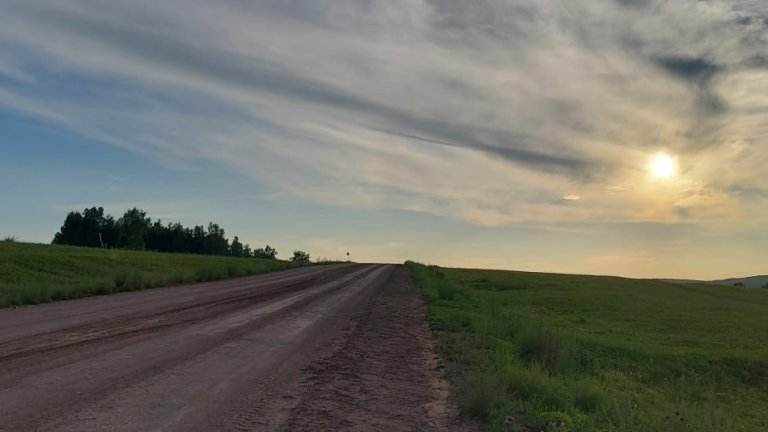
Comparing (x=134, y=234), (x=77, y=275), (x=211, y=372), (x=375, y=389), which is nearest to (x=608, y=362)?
(x=375, y=389)

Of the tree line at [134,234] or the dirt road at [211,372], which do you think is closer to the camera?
the dirt road at [211,372]

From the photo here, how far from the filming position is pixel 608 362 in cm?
1948

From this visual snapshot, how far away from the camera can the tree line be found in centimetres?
14800

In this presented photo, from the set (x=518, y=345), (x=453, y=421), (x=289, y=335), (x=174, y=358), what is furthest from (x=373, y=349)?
(x=453, y=421)

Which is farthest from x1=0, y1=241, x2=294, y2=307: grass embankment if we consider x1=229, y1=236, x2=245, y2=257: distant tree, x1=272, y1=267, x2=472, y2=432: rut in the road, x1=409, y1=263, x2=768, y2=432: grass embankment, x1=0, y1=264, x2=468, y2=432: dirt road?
x1=229, y1=236, x2=245, y2=257: distant tree

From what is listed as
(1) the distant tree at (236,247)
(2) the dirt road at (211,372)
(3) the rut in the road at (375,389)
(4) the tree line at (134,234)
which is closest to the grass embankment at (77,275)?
(2) the dirt road at (211,372)

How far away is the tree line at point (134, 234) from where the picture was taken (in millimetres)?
148000

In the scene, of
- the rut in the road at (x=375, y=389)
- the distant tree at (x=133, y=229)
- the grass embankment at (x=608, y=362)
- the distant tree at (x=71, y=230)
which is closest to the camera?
the rut in the road at (x=375, y=389)

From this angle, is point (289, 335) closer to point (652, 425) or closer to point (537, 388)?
point (537, 388)

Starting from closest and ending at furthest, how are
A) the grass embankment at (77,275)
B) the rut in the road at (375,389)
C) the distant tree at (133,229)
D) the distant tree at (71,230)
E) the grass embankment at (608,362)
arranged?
the rut in the road at (375,389) → the grass embankment at (608,362) → the grass embankment at (77,275) → the distant tree at (133,229) → the distant tree at (71,230)

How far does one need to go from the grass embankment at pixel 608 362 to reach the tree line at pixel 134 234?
110087mm

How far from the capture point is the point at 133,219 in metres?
152

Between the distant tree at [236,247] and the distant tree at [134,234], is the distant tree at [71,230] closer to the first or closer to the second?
the distant tree at [134,234]

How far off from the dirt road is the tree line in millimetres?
124453
